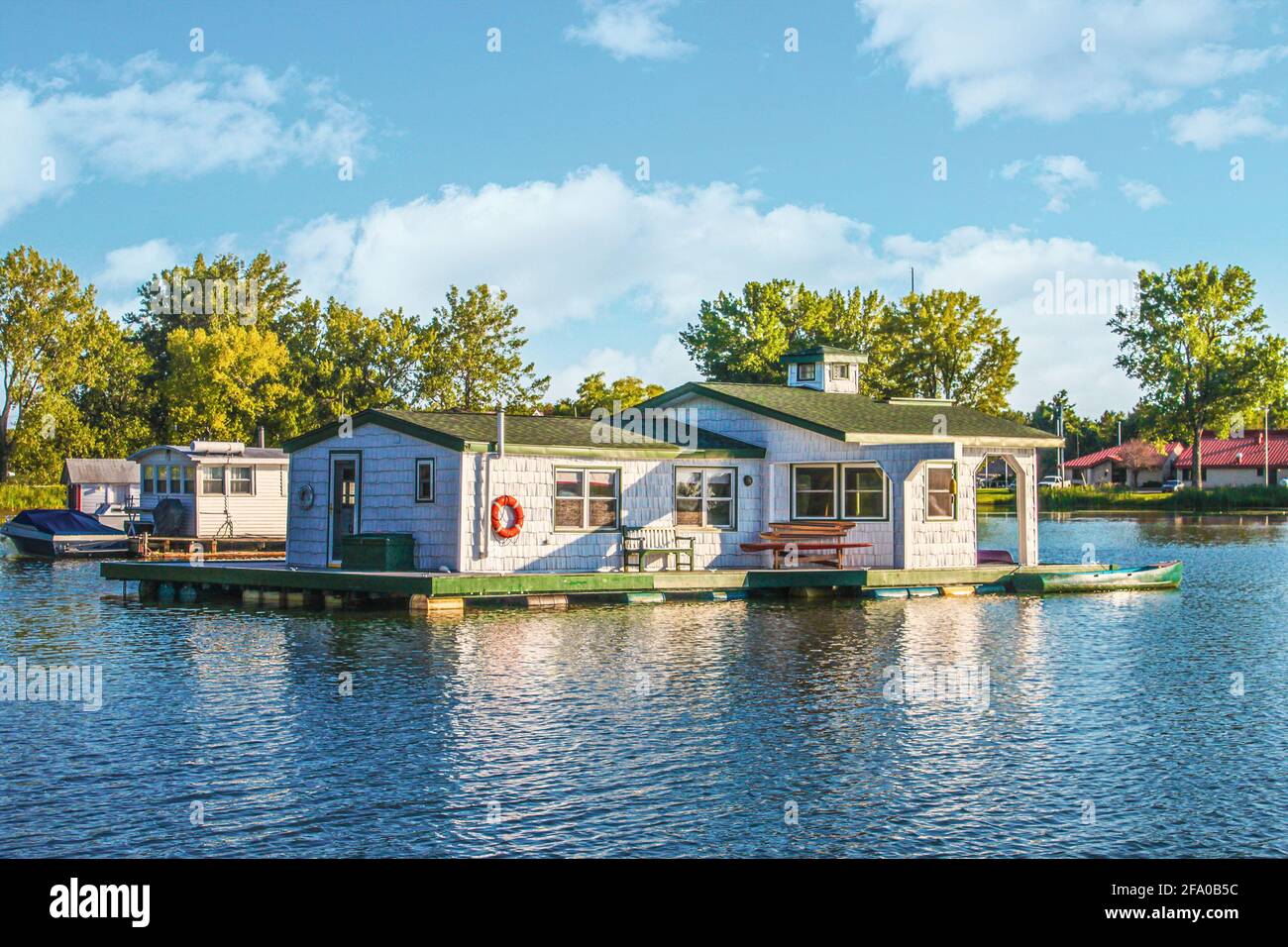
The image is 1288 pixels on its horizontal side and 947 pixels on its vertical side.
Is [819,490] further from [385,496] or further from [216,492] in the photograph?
[216,492]

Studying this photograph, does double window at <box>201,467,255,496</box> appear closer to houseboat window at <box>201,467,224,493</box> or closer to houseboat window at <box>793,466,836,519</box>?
houseboat window at <box>201,467,224,493</box>

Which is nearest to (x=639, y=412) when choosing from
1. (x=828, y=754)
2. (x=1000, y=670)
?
(x=1000, y=670)

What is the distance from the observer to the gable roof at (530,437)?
31.4 m

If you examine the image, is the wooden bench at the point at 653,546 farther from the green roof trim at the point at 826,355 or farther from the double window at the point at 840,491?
the green roof trim at the point at 826,355

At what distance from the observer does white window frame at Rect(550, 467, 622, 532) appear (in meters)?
32.6

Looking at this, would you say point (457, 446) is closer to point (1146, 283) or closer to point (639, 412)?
point (639, 412)

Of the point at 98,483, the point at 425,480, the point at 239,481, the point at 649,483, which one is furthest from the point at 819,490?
the point at 98,483

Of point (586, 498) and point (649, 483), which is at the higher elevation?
point (649, 483)

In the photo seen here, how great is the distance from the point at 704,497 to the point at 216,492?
23553 mm

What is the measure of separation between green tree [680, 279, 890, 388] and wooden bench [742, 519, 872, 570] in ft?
159

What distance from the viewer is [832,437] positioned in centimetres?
3422

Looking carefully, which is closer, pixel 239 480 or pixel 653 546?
pixel 653 546

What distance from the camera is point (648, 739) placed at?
644 inches
